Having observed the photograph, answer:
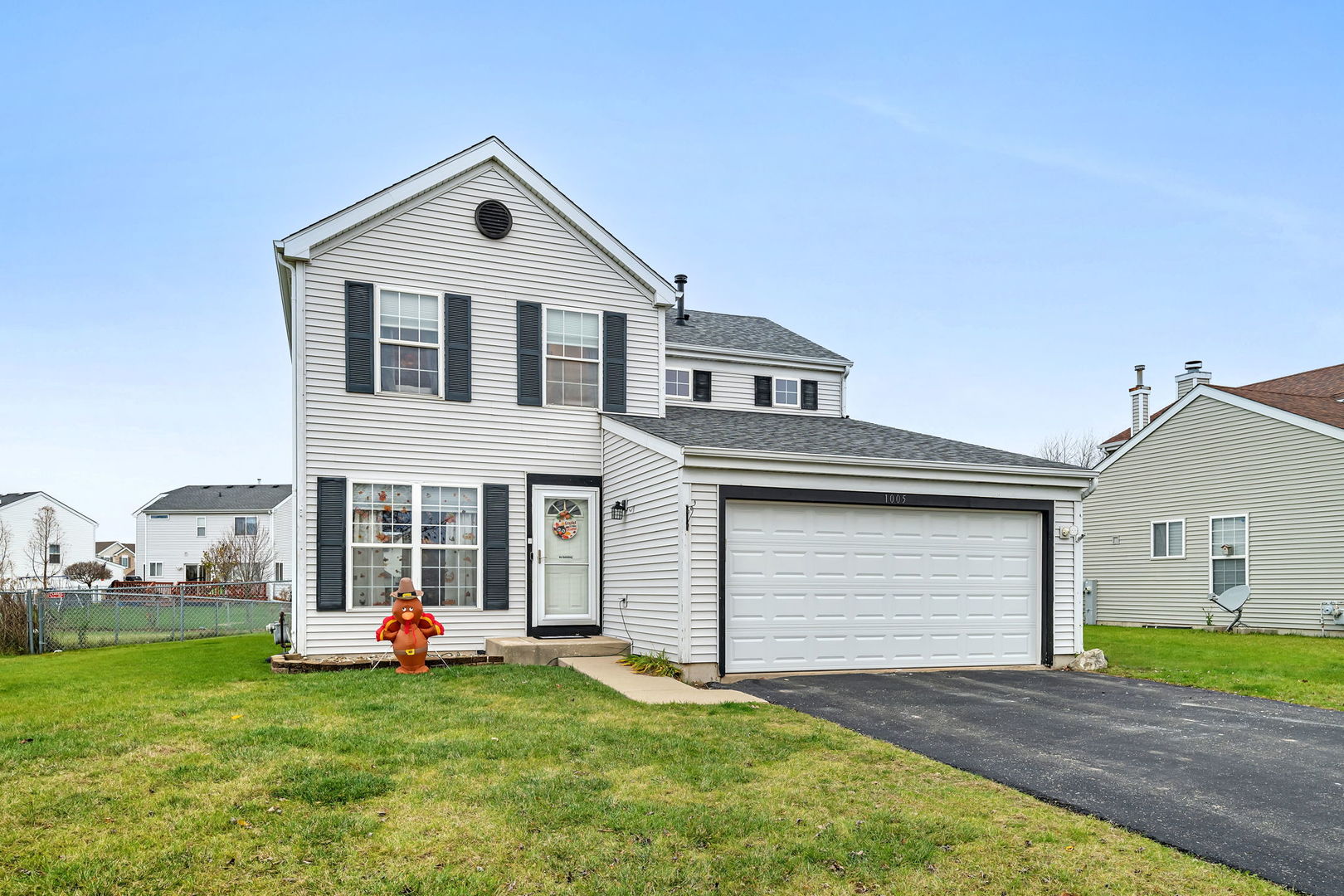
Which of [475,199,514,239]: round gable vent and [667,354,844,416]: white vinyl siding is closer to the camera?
[475,199,514,239]: round gable vent

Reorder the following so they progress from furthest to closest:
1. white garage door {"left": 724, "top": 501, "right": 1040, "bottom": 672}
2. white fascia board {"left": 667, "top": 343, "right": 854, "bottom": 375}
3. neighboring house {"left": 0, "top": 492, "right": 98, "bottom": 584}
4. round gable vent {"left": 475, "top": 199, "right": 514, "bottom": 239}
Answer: neighboring house {"left": 0, "top": 492, "right": 98, "bottom": 584}
white fascia board {"left": 667, "top": 343, "right": 854, "bottom": 375}
round gable vent {"left": 475, "top": 199, "right": 514, "bottom": 239}
white garage door {"left": 724, "top": 501, "right": 1040, "bottom": 672}

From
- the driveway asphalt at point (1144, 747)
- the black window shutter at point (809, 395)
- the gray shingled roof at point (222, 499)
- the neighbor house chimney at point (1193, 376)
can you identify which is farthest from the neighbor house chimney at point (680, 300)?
the gray shingled roof at point (222, 499)

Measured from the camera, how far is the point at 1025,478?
12516 millimetres

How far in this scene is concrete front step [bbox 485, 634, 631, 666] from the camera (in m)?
11.7

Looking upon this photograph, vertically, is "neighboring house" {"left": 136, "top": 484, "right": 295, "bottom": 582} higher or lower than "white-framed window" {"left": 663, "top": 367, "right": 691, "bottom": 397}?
lower

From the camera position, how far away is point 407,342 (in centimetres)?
1261

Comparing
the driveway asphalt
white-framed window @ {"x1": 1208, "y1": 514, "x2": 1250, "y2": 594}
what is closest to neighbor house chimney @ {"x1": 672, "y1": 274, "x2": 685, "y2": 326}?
the driveway asphalt

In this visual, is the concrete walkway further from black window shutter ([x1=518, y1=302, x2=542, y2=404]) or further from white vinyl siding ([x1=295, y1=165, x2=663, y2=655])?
black window shutter ([x1=518, y1=302, x2=542, y2=404])

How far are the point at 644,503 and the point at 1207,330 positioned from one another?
25.6 metres

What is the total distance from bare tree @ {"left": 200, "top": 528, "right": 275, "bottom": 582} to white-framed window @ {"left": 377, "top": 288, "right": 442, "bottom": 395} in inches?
1251

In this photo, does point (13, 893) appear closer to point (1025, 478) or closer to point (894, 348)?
point (1025, 478)

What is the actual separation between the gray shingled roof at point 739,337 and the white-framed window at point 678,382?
57 cm

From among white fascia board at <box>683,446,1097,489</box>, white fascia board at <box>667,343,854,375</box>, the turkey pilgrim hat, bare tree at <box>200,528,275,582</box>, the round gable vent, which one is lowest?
bare tree at <box>200,528,275,582</box>

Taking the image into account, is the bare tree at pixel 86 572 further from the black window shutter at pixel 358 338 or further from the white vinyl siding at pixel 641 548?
the white vinyl siding at pixel 641 548
